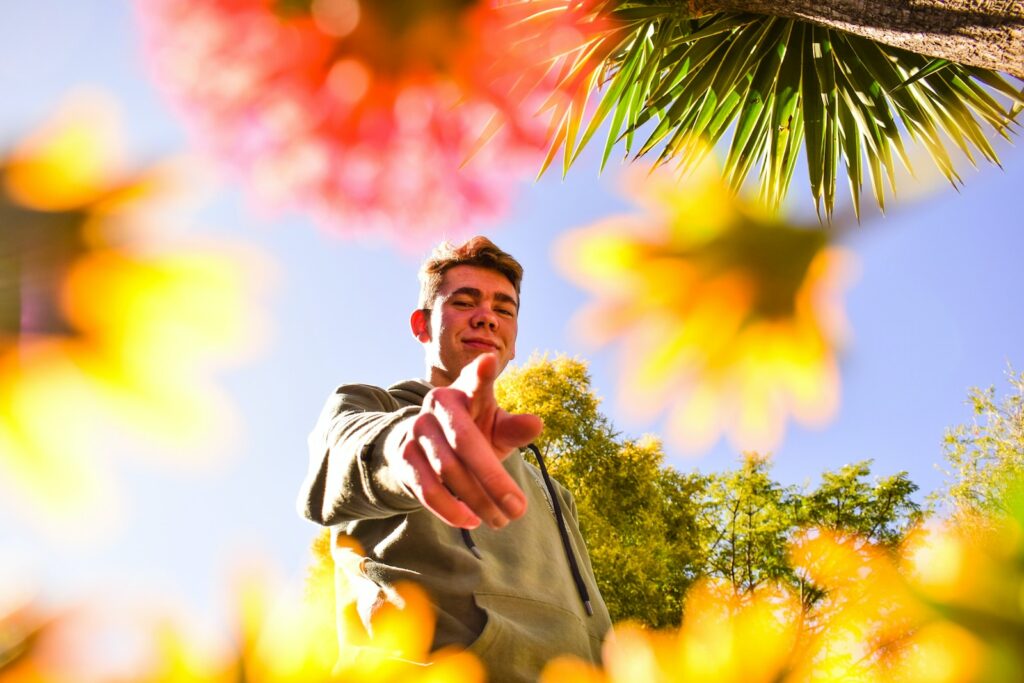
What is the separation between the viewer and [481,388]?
0.60 metres

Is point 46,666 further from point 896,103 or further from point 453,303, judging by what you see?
point 896,103

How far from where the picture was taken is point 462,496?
60cm

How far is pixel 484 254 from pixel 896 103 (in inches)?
Result: 71.0

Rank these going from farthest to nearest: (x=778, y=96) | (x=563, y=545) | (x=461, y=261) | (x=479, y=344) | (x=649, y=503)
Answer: (x=649, y=503)
(x=778, y=96)
(x=461, y=261)
(x=479, y=344)
(x=563, y=545)

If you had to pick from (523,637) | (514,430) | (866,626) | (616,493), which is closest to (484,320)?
(523,637)

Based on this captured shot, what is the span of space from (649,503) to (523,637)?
8.10 meters

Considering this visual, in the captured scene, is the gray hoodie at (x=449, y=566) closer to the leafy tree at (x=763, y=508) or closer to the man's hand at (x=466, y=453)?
the man's hand at (x=466, y=453)

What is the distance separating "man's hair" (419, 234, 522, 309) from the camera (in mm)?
2133

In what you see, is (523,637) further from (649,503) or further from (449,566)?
(649,503)

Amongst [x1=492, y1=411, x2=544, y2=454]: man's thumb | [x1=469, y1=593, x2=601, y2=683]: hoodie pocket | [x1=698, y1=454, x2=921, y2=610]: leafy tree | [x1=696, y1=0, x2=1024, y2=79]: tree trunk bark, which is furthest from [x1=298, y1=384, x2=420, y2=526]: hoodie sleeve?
[x1=698, y1=454, x2=921, y2=610]: leafy tree

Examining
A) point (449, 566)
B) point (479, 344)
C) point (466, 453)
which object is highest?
point (479, 344)

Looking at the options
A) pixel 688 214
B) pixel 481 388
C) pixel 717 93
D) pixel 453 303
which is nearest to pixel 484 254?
pixel 453 303

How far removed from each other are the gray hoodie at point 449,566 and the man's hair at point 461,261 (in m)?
0.48

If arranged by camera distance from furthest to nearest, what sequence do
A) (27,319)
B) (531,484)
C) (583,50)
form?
(583,50), (531,484), (27,319)
